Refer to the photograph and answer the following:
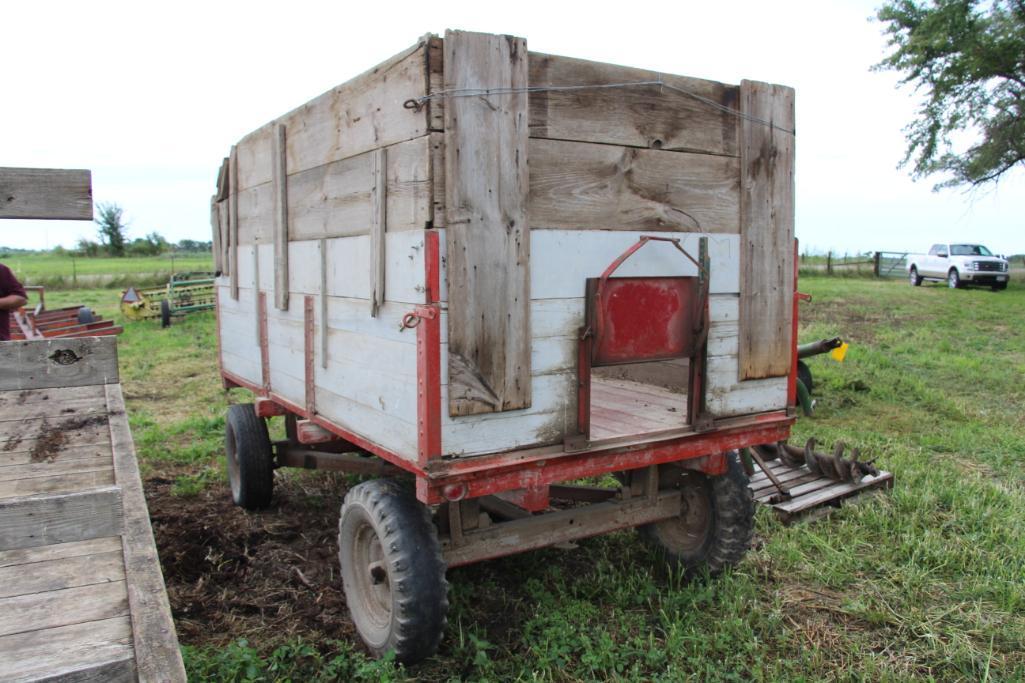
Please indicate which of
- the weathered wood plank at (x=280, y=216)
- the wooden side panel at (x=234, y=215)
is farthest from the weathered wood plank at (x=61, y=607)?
the wooden side panel at (x=234, y=215)

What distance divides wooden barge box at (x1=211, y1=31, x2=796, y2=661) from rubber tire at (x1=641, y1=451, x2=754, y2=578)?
0.05 ft

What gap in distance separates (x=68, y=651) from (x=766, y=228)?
3.35 metres

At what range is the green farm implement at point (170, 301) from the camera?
18969 mm

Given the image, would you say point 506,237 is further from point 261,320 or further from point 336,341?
point 261,320

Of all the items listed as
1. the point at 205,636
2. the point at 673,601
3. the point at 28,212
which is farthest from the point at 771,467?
the point at 28,212

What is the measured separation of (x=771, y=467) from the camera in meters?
6.19

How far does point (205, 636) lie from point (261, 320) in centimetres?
194

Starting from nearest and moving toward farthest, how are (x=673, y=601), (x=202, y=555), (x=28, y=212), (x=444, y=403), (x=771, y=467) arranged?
(x=28, y=212) < (x=444, y=403) < (x=673, y=601) < (x=202, y=555) < (x=771, y=467)

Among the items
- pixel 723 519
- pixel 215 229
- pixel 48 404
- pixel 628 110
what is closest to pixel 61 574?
pixel 48 404

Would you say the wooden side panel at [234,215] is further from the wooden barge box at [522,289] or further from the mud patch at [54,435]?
the mud patch at [54,435]

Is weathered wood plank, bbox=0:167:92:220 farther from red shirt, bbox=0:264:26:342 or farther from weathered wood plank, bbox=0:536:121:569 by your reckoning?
red shirt, bbox=0:264:26:342

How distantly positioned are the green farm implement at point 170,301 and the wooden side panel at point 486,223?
16849 mm

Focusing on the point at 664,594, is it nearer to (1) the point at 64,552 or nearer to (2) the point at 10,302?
(1) the point at 64,552

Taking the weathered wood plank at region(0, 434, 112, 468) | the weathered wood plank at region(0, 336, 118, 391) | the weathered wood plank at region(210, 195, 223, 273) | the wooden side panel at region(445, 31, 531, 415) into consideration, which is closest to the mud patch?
the weathered wood plank at region(0, 434, 112, 468)
